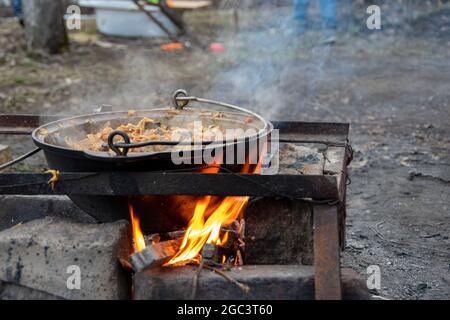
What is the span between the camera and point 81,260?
3.04 metres

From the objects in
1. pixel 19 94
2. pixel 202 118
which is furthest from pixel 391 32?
pixel 202 118

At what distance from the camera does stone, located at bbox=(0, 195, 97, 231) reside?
12.2 feet

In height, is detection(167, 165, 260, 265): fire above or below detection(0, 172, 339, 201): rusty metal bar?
below

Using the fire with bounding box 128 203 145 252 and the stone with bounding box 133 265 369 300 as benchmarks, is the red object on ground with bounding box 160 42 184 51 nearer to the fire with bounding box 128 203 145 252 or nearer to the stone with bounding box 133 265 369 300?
the fire with bounding box 128 203 145 252

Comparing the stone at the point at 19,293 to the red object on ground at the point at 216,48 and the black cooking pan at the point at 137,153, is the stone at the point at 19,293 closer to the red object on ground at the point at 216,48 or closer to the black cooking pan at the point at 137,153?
the black cooking pan at the point at 137,153

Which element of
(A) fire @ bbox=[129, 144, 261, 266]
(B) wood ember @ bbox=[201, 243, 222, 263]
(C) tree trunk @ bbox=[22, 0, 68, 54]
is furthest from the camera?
(C) tree trunk @ bbox=[22, 0, 68, 54]

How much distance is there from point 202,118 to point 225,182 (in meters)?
0.94

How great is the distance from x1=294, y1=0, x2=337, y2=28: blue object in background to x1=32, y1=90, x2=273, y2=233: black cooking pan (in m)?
8.95

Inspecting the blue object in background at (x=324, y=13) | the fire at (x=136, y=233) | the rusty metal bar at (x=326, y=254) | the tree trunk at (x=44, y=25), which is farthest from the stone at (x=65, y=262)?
the blue object in background at (x=324, y=13)

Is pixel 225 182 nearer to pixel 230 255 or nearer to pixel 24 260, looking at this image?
pixel 230 255

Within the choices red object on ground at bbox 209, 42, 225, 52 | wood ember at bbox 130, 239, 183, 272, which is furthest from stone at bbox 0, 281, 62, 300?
red object on ground at bbox 209, 42, 225, 52

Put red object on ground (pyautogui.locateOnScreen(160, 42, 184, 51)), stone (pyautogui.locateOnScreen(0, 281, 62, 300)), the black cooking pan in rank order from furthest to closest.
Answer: red object on ground (pyautogui.locateOnScreen(160, 42, 184, 51))
stone (pyautogui.locateOnScreen(0, 281, 62, 300))
the black cooking pan

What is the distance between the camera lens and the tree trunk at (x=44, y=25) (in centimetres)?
1037
